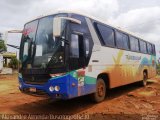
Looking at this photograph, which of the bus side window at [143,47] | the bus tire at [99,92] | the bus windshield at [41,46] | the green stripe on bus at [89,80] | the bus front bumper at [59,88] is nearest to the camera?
the bus front bumper at [59,88]

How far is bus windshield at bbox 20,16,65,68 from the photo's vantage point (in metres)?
6.89

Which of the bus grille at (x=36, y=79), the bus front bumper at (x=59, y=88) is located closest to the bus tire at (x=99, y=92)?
the bus front bumper at (x=59, y=88)

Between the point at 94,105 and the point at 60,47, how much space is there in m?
2.96

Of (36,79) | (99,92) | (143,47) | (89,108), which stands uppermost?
(143,47)

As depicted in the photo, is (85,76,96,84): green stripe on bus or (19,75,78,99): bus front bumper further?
(85,76,96,84): green stripe on bus

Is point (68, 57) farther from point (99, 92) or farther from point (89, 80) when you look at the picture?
point (99, 92)

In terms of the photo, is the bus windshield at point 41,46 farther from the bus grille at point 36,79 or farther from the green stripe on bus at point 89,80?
the green stripe on bus at point 89,80

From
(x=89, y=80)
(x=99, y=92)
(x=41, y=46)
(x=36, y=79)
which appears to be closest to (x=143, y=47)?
(x=99, y=92)

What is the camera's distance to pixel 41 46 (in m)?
7.29

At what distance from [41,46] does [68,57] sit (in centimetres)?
101

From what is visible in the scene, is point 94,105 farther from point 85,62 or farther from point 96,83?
point 85,62

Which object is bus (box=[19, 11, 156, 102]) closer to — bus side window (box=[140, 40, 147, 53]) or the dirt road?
the dirt road

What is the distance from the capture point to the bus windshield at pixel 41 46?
22.6 feet

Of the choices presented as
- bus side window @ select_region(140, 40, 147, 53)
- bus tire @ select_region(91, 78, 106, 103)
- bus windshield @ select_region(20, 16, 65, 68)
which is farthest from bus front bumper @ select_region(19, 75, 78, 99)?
bus side window @ select_region(140, 40, 147, 53)
